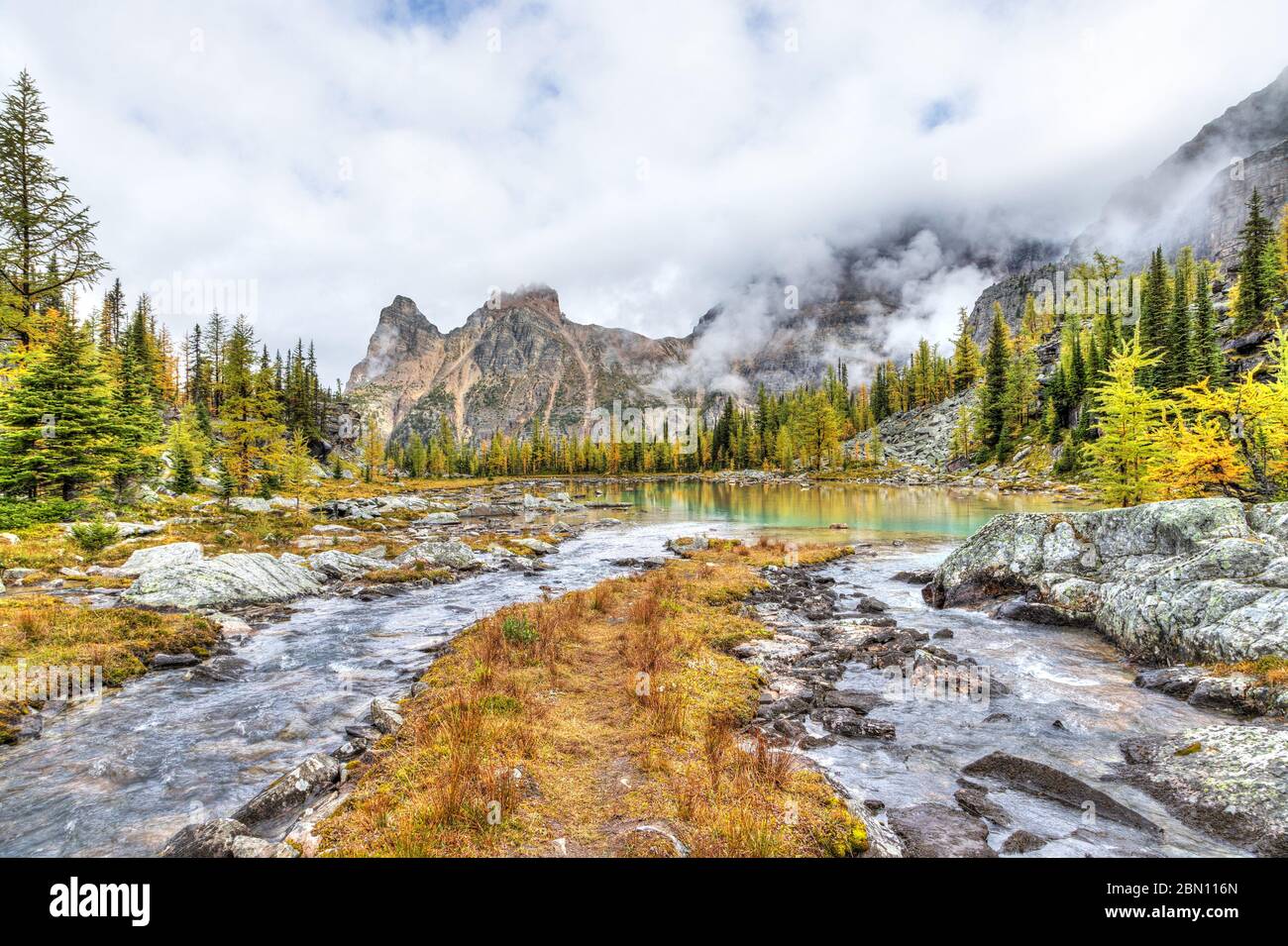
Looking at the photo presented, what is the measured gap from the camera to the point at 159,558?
2275 cm

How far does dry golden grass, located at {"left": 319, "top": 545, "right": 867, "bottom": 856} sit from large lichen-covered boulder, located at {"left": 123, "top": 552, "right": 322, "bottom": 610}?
11167 millimetres

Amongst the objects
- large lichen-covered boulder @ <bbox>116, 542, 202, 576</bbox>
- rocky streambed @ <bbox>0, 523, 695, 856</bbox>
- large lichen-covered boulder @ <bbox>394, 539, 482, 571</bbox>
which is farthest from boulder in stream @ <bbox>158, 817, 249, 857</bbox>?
large lichen-covered boulder @ <bbox>394, 539, 482, 571</bbox>

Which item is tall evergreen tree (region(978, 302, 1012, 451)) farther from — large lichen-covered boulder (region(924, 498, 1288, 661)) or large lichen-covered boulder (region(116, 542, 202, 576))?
large lichen-covered boulder (region(116, 542, 202, 576))

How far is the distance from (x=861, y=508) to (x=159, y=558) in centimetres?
6048

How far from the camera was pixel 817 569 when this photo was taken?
94.8 ft

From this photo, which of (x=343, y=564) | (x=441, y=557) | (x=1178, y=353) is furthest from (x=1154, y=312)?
(x=343, y=564)

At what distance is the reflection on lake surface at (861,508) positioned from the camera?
44406 millimetres

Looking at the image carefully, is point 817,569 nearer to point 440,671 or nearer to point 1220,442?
point 1220,442

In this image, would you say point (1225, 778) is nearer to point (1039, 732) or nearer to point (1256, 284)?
point (1039, 732)

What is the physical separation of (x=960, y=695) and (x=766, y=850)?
9000 mm

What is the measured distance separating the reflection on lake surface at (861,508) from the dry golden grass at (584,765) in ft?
99.5

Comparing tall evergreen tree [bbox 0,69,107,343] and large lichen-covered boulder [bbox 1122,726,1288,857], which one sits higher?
tall evergreen tree [bbox 0,69,107,343]

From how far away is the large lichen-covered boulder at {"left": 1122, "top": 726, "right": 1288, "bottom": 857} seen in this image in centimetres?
699
